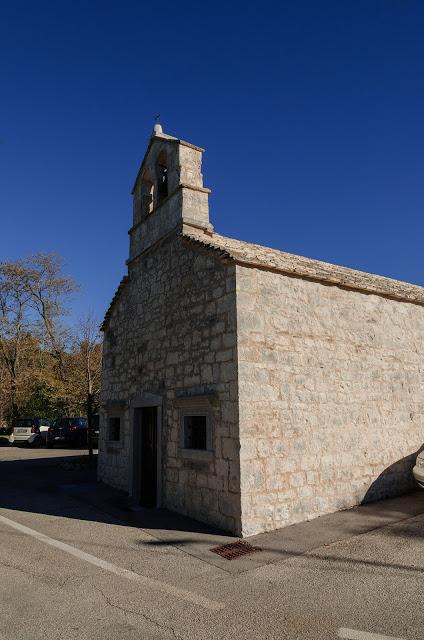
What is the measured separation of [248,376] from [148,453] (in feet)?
13.1

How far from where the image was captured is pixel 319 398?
299 inches

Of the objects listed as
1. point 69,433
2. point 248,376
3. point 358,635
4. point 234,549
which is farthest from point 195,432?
point 69,433

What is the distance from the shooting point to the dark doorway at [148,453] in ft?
30.1

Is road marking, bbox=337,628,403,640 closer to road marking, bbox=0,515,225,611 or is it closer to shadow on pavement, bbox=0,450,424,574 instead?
road marking, bbox=0,515,225,611

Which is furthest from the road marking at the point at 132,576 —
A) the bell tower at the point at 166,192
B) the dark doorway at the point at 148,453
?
the bell tower at the point at 166,192

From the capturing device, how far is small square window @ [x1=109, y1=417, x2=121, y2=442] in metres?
11.1

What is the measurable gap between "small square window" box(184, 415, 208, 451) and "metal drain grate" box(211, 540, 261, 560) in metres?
1.84

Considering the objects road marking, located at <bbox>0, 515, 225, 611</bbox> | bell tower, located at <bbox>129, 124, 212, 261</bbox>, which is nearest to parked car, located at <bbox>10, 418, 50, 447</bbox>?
bell tower, located at <bbox>129, 124, 212, 261</bbox>

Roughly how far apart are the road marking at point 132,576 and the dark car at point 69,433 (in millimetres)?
15519

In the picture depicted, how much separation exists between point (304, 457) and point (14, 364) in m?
27.0

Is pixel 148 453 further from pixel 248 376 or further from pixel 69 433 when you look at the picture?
pixel 69 433

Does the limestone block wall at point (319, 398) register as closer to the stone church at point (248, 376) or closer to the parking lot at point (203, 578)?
the stone church at point (248, 376)

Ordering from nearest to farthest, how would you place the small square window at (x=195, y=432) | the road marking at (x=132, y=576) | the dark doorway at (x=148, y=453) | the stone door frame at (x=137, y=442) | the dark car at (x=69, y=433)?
the road marking at (x=132, y=576), the small square window at (x=195, y=432), the stone door frame at (x=137, y=442), the dark doorway at (x=148, y=453), the dark car at (x=69, y=433)

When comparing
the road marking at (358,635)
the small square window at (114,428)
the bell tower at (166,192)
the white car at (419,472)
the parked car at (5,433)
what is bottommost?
the parked car at (5,433)
